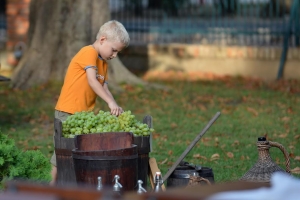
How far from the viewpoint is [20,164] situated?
532cm

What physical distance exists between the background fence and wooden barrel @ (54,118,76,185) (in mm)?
10959

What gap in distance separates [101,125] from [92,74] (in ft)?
2.59

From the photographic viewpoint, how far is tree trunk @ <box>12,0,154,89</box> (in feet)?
A: 46.2

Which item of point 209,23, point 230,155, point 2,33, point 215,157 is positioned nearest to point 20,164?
point 215,157

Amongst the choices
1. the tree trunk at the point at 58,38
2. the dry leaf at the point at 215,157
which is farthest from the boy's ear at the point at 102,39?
the tree trunk at the point at 58,38

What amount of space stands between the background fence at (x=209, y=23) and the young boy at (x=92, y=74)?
10.1 m

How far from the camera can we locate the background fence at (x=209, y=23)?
653 inches

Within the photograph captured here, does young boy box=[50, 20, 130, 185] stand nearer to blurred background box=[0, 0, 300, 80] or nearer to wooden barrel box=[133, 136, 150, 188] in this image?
wooden barrel box=[133, 136, 150, 188]

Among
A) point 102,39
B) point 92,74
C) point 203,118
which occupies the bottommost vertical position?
point 203,118

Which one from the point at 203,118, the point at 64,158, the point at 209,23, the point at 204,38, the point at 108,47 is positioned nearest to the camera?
the point at 64,158

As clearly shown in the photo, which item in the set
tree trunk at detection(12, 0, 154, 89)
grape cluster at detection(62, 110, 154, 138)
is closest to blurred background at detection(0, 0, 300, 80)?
tree trunk at detection(12, 0, 154, 89)

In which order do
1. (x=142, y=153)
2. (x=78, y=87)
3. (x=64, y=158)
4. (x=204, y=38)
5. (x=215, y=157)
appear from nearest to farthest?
1. (x=142, y=153)
2. (x=64, y=158)
3. (x=78, y=87)
4. (x=215, y=157)
5. (x=204, y=38)

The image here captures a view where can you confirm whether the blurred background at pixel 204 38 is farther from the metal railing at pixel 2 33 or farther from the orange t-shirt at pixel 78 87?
the orange t-shirt at pixel 78 87

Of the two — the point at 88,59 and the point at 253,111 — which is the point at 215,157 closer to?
the point at 88,59
